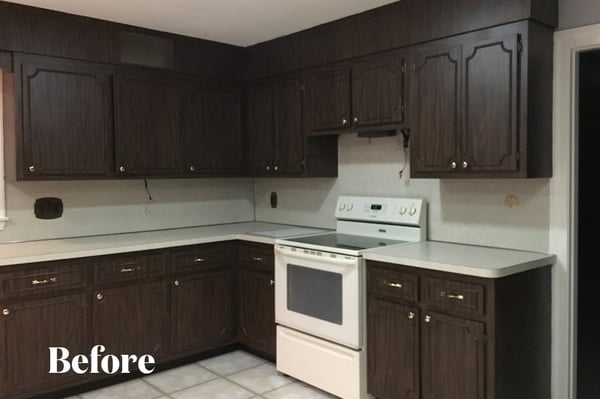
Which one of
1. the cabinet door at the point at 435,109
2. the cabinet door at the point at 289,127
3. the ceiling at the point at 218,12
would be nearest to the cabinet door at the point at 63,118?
the ceiling at the point at 218,12

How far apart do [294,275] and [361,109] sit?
1171 millimetres

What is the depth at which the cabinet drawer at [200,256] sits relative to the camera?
11.6 feet

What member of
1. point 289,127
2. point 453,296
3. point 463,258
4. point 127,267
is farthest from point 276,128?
point 453,296

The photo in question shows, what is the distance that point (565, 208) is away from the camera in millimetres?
2635

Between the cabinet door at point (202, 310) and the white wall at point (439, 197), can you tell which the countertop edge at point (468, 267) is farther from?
the cabinet door at point (202, 310)

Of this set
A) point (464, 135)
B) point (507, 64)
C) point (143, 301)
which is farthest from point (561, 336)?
point (143, 301)

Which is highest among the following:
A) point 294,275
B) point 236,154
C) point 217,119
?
point 217,119

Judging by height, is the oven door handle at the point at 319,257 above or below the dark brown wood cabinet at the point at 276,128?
below

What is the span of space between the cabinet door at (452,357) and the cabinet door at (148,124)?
2211mm

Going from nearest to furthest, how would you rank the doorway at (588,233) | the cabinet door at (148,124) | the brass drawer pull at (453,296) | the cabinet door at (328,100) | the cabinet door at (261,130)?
the brass drawer pull at (453,296) → the doorway at (588,233) → the cabinet door at (328,100) → the cabinet door at (148,124) → the cabinet door at (261,130)

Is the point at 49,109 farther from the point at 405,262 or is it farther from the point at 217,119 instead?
the point at 405,262

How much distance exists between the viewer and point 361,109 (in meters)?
3.29

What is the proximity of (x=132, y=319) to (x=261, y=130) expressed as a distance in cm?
175

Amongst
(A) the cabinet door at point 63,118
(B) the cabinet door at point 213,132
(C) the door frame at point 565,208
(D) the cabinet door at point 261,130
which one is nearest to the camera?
(C) the door frame at point 565,208
